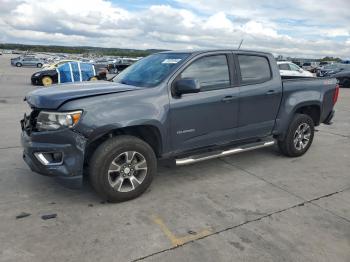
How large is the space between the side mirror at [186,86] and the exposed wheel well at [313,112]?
2.71 meters

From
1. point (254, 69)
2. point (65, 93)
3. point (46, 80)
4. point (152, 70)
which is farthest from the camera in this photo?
point (46, 80)

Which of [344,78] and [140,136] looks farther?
[344,78]

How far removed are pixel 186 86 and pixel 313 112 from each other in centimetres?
316

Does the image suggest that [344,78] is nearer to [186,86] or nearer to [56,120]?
[186,86]

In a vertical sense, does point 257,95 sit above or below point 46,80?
above

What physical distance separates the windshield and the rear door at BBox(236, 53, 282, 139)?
39.4 inches

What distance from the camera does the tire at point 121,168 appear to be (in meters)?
3.75

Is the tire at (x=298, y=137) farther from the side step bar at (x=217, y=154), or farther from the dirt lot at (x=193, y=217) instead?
the dirt lot at (x=193, y=217)

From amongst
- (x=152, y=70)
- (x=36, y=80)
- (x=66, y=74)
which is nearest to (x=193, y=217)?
(x=152, y=70)

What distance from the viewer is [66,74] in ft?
63.5

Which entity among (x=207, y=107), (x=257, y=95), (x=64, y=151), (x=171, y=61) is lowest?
(x=64, y=151)

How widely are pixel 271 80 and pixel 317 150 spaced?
2041 millimetres

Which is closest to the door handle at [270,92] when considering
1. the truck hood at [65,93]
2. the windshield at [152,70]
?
the windshield at [152,70]

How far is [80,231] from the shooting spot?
10.9 feet
